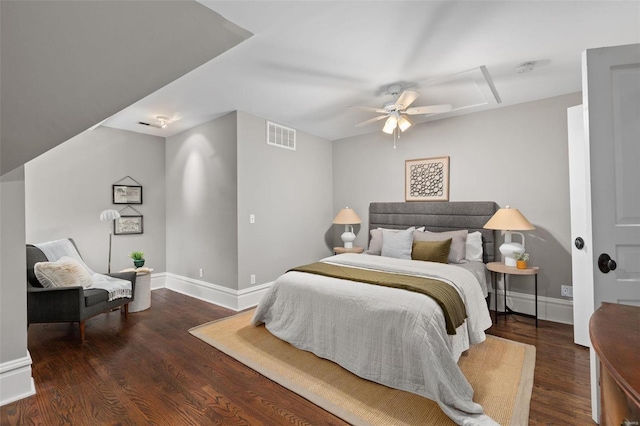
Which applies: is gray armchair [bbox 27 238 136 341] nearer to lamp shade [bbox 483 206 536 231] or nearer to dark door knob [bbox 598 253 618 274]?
dark door knob [bbox 598 253 618 274]

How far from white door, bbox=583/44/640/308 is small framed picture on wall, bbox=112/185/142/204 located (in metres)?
5.44

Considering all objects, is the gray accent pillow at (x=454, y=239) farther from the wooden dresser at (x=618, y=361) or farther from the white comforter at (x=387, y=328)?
the wooden dresser at (x=618, y=361)

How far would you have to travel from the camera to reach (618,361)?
2.50 ft

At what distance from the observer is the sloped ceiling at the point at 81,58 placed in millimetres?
1091

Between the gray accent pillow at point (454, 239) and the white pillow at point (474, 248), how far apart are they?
0.07m

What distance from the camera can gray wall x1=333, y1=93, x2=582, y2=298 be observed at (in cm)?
343

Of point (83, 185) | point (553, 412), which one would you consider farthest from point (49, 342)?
point (553, 412)

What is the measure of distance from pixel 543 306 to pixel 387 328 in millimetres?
2532

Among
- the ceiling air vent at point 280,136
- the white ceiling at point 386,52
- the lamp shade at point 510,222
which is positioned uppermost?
the white ceiling at point 386,52

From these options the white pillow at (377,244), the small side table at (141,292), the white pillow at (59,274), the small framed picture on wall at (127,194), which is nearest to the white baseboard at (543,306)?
the white pillow at (377,244)

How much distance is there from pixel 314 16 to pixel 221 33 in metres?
0.68

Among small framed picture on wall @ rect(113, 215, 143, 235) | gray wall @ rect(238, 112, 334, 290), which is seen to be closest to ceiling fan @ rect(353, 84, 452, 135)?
gray wall @ rect(238, 112, 334, 290)

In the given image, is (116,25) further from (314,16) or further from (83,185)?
(83,185)

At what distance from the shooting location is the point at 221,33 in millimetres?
1744
